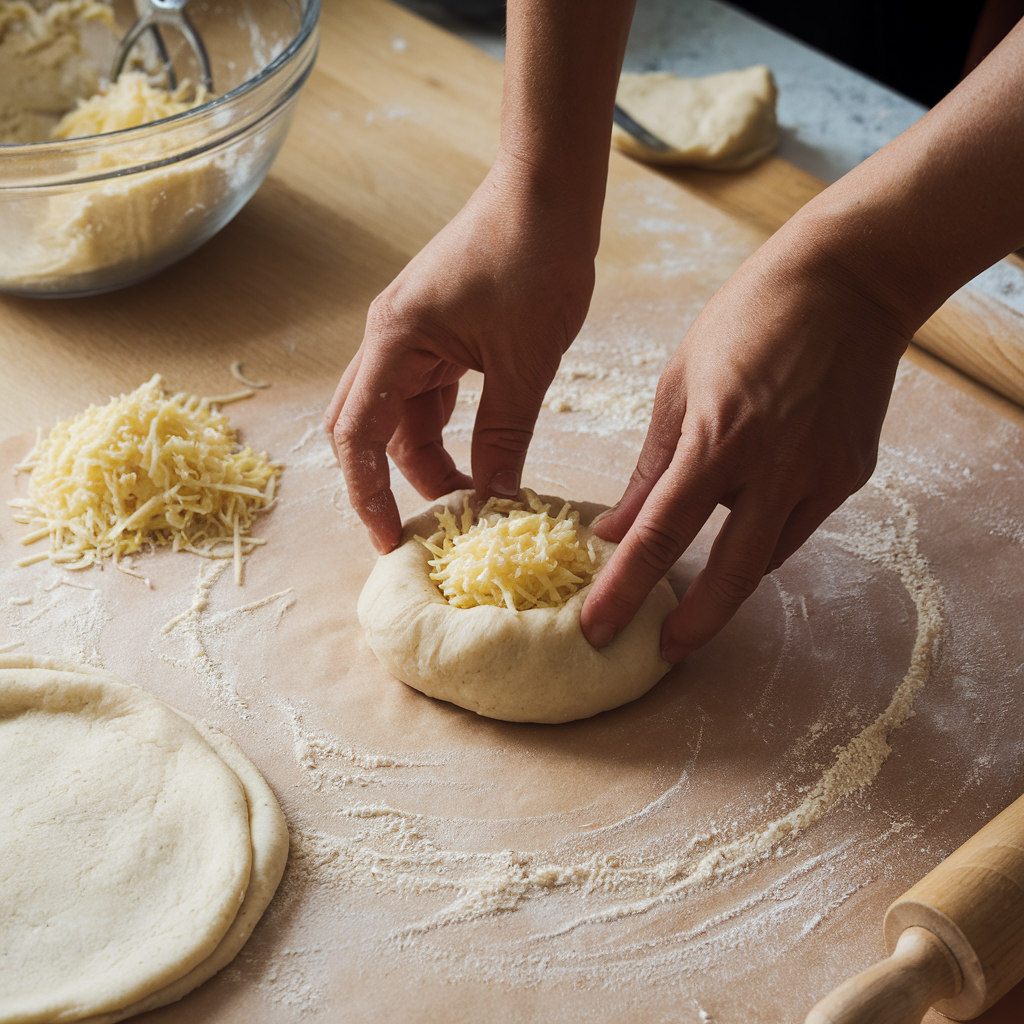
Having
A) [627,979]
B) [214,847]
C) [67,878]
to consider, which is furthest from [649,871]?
[67,878]

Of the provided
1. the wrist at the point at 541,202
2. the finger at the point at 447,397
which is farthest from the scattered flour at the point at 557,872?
the wrist at the point at 541,202

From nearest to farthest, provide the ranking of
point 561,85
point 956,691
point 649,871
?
point 649,871 < point 561,85 < point 956,691

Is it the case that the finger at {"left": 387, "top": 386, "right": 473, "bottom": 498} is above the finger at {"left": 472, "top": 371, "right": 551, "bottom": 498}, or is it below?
below

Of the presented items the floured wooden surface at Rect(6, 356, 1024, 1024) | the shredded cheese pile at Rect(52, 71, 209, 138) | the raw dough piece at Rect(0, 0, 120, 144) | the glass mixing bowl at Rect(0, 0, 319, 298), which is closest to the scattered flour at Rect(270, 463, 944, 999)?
the floured wooden surface at Rect(6, 356, 1024, 1024)

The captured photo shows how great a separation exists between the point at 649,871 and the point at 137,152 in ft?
5.46

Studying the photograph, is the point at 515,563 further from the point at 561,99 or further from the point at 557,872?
the point at 561,99

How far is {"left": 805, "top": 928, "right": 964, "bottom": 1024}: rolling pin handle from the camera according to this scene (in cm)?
107

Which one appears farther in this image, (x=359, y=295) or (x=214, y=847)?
(x=359, y=295)

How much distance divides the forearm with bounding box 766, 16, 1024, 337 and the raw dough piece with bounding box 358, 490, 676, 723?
23.6 inches

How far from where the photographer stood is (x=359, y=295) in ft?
7.68

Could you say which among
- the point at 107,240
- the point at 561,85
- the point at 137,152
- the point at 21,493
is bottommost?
the point at 21,493

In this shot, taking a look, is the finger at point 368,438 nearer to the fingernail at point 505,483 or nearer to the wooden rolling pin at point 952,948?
the fingernail at point 505,483

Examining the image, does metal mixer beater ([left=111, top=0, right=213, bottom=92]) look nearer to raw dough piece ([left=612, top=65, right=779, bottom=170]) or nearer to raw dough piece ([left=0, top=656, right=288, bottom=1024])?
raw dough piece ([left=612, top=65, right=779, bottom=170])

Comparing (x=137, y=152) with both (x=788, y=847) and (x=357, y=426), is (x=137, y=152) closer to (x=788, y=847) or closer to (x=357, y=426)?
(x=357, y=426)
